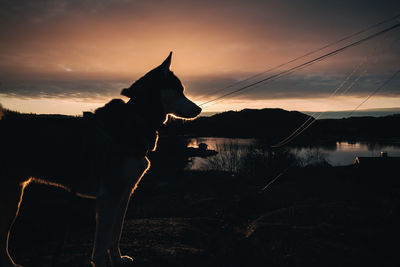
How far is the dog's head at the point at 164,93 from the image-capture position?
334 centimetres

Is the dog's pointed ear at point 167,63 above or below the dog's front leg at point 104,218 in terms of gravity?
above

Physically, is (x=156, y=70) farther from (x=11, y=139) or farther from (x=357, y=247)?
(x=357, y=247)

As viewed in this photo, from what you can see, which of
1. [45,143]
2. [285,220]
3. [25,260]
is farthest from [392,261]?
[25,260]

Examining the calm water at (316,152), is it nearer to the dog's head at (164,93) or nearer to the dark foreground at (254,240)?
the dark foreground at (254,240)

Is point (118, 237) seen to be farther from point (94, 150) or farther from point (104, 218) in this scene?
point (94, 150)

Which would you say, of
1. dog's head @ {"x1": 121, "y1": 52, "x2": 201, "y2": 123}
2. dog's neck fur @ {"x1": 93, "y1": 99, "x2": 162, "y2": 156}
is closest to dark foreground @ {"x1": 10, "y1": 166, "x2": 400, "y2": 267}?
dog's neck fur @ {"x1": 93, "y1": 99, "x2": 162, "y2": 156}

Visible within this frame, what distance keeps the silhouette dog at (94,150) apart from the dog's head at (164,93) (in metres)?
0.01

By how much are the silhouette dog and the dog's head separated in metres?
0.01

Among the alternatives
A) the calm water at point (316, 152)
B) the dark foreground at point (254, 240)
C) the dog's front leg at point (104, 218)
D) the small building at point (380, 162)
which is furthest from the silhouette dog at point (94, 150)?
the calm water at point (316, 152)

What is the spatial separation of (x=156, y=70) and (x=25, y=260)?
391cm

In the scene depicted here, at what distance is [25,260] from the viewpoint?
13.0 feet

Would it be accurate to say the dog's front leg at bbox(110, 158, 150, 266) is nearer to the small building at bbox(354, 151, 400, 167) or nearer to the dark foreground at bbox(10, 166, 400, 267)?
the dark foreground at bbox(10, 166, 400, 267)

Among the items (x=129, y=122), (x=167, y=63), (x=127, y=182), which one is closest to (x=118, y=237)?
(x=127, y=182)

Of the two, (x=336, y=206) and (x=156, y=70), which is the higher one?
(x=156, y=70)
